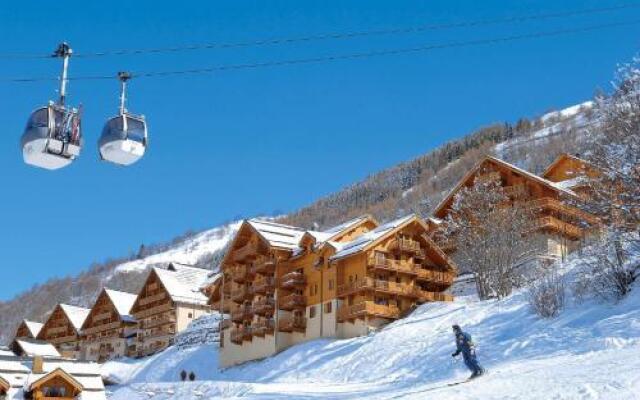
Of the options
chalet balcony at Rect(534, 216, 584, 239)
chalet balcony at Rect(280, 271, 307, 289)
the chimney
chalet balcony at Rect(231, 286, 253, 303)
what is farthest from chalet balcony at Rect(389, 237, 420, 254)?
the chimney

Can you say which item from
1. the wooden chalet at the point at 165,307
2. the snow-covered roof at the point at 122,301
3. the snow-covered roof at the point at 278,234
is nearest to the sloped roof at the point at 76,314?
the snow-covered roof at the point at 122,301

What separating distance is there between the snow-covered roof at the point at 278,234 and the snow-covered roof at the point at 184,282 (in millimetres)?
24385

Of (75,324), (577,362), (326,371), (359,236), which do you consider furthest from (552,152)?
(577,362)

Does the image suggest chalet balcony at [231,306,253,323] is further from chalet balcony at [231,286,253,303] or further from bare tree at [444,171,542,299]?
bare tree at [444,171,542,299]

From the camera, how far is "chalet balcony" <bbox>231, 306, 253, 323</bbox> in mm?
66750

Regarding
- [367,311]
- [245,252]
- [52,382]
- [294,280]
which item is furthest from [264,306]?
[52,382]

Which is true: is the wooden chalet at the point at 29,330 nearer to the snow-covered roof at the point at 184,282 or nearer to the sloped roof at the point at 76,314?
the sloped roof at the point at 76,314

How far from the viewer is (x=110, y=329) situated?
101m

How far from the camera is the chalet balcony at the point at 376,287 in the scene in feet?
181

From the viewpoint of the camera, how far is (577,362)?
24.1 meters

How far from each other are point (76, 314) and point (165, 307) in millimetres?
24994

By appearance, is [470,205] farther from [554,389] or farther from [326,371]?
[554,389]

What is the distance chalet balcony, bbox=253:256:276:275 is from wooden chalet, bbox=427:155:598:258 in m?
12.3

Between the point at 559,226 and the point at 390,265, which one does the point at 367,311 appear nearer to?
the point at 390,265
